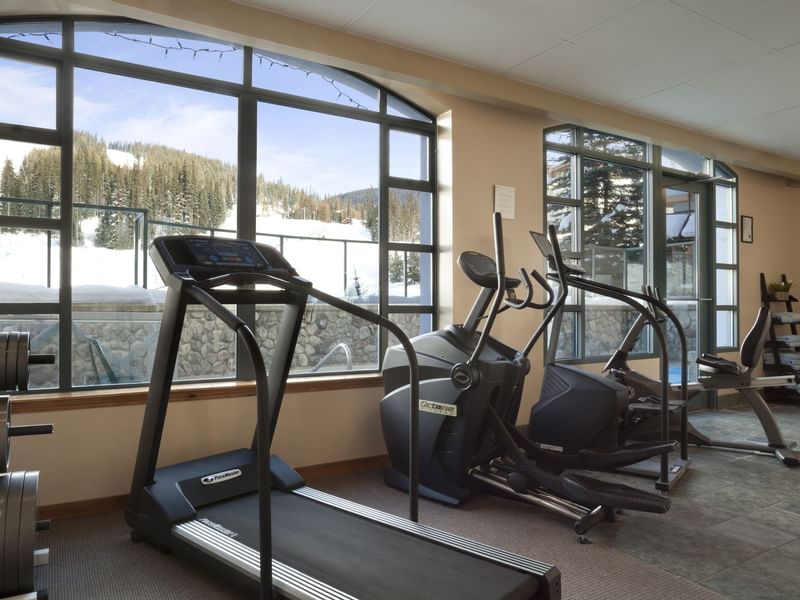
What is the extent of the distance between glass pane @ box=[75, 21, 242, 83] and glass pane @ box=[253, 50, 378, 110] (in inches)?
6.9

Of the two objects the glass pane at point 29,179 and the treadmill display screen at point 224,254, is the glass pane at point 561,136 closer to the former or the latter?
the treadmill display screen at point 224,254

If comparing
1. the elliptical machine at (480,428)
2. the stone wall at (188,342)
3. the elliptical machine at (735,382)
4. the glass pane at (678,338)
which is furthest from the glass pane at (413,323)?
the glass pane at (678,338)

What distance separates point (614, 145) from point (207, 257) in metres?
4.36

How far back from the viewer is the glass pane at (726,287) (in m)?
6.55

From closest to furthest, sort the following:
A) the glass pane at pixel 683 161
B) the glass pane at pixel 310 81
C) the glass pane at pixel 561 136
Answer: the glass pane at pixel 310 81, the glass pane at pixel 561 136, the glass pane at pixel 683 161

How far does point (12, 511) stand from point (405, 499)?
81.5 inches

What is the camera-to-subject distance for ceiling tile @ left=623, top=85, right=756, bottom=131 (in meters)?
4.53

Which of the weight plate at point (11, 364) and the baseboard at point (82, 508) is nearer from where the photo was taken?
the weight plate at point (11, 364)

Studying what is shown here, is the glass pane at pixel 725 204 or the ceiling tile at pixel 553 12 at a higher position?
the ceiling tile at pixel 553 12

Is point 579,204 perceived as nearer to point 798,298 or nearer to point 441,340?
point 441,340

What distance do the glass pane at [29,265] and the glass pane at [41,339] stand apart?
106mm

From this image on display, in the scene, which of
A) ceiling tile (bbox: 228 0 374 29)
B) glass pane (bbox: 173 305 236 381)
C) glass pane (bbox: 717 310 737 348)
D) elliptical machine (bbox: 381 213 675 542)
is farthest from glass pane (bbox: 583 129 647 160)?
glass pane (bbox: 173 305 236 381)

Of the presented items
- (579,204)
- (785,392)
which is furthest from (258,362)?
(785,392)

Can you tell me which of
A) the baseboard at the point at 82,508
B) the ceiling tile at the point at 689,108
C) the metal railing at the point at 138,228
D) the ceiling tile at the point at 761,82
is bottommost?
the baseboard at the point at 82,508
